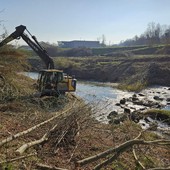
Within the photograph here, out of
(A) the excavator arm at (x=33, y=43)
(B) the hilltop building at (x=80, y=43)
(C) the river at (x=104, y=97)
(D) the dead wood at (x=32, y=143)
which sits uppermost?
(B) the hilltop building at (x=80, y=43)

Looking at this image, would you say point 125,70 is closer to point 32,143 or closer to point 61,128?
point 61,128

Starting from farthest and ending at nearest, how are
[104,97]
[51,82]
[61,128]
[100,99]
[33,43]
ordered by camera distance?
[104,97] → [33,43] → [51,82] → [100,99] → [61,128]

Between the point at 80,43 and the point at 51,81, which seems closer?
the point at 51,81

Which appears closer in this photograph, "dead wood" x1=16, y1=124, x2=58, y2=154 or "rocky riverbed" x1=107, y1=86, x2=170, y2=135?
"dead wood" x1=16, y1=124, x2=58, y2=154

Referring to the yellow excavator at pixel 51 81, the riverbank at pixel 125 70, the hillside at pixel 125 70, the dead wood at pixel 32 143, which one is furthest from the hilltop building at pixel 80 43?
the dead wood at pixel 32 143

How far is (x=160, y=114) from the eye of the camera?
18969 mm

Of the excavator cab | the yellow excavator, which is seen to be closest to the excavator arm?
the yellow excavator

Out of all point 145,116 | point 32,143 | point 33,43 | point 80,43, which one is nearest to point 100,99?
point 145,116

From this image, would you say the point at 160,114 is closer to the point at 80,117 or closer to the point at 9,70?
the point at 9,70

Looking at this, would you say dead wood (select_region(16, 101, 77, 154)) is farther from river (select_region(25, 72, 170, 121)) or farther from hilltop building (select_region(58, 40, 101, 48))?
hilltop building (select_region(58, 40, 101, 48))

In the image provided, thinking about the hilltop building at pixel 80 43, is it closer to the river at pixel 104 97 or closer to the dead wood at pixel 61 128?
the river at pixel 104 97

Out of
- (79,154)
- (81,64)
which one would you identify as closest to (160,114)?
(79,154)

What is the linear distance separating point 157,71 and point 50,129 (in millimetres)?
40915

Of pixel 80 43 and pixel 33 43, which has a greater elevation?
pixel 80 43
